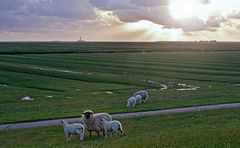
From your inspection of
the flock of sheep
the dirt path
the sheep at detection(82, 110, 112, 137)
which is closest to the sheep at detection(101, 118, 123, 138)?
the flock of sheep

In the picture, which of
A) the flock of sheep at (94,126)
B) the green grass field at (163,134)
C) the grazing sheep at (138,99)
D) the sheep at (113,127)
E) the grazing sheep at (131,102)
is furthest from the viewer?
the grazing sheep at (138,99)

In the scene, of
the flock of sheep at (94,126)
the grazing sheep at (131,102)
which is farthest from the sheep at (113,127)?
the grazing sheep at (131,102)

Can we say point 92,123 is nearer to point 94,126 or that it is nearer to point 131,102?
point 94,126

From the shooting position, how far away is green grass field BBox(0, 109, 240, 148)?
20328mm

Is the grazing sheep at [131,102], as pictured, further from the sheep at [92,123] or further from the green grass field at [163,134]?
the sheep at [92,123]

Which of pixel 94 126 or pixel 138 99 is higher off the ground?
pixel 94 126

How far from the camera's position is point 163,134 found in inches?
995

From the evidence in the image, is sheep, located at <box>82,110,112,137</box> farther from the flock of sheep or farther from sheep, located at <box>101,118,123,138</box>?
sheep, located at <box>101,118,123,138</box>

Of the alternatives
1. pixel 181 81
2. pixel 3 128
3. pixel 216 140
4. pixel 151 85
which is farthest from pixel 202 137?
pixel 181 81

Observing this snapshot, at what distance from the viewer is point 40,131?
3494 cm

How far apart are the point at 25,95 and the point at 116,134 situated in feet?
113

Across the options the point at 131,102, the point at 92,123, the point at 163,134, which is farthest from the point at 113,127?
the point at 131,102

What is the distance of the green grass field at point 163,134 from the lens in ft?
66.7

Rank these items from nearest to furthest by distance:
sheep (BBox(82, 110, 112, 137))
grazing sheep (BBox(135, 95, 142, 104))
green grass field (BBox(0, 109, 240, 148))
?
green grass field (BBox(0, 109, 240, 148)) < sheep (BBox(82, 110, 112, 137)) < grazing sheep (BBox(135, 95, 142, 104))
